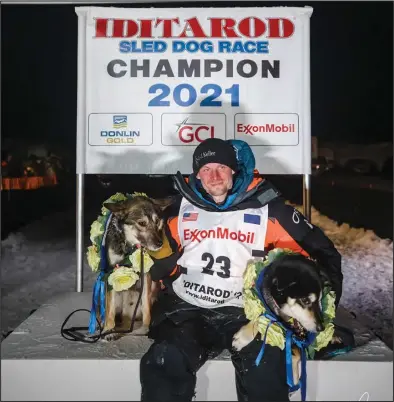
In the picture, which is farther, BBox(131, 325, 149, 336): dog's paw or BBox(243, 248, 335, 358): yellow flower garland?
BBox(131, 325, 149, 336): dog's paw

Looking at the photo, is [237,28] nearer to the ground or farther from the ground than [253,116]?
farther from the ground

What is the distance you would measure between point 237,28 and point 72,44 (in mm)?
12928

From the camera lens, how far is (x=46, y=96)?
2167 centimetres

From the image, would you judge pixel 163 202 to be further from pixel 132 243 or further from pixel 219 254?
pixel 219 254

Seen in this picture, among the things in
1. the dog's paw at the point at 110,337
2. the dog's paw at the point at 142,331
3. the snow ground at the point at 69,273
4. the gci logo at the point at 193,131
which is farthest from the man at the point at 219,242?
the snow ground at the point at 69,273

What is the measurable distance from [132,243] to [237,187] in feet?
2.31

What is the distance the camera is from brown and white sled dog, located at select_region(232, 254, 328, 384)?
6.90 feet

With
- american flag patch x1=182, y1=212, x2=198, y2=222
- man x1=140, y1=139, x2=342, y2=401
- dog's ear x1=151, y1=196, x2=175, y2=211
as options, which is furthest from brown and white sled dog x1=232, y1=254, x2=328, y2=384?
dog's ear x1=151, y1=196, x2=175, y2=211

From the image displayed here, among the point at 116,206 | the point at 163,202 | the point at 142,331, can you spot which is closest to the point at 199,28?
the point at 163,202

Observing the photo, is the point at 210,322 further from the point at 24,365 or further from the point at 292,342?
the point at 24,365

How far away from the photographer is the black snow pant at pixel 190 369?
7.01 feet

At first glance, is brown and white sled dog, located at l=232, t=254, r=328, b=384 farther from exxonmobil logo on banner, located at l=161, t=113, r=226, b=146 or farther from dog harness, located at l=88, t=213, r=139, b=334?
exxonmobil logo on banner, located at l=161, t=113, r=226, b=146

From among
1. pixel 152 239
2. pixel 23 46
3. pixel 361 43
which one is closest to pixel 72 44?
pixel 23 46

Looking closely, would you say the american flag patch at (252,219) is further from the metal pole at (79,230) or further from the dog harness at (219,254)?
the metal pole at (79,230)
